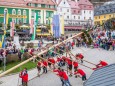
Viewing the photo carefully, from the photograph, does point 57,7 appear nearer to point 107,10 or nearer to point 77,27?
point 77,27

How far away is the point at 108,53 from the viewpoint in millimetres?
34562

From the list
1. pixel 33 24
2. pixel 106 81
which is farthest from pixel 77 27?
pixel 106 81

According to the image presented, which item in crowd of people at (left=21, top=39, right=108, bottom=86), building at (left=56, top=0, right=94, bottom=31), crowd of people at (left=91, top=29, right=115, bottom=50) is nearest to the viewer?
crowd of people at (left=21, top=39, right=108, bottom=86)

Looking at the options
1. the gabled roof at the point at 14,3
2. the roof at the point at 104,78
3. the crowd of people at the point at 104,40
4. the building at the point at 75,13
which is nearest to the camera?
the roof at the point at 104,78

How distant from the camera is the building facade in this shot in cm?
6950

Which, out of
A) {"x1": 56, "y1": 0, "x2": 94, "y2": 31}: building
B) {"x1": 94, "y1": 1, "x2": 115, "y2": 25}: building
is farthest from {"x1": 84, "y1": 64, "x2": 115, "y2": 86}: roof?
{"x1": 94, "y1": 1, "x2": 115, "y2": 25}: building

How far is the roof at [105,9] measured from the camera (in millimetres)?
87925

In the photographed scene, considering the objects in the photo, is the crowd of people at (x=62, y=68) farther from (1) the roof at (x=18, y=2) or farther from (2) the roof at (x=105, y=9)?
(2) the roof at (x=105, y=9)

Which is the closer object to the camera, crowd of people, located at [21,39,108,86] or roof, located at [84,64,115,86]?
roof, located at [84,64,115,86]

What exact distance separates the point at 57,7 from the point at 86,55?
4977 centimetres

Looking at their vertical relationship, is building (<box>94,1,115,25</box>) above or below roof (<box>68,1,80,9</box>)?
below

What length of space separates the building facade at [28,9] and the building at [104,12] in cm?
1742

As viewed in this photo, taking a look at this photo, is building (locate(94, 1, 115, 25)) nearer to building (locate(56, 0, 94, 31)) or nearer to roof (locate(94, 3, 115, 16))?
roof (locate(94, 3, 115, 16))

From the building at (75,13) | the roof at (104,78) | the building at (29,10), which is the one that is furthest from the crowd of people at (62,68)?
the building at (75,13)
